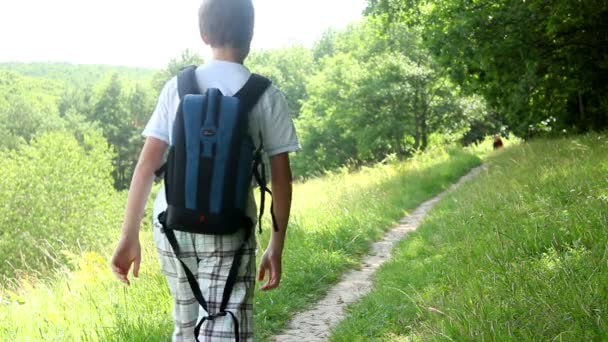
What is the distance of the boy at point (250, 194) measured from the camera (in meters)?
2.25

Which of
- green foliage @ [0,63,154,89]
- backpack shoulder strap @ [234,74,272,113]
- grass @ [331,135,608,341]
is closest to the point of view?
backpack shoulder strap @ [234,74,272,113]

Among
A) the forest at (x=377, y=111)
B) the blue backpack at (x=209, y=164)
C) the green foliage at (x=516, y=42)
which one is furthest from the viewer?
the forest at (x=377, y=111)

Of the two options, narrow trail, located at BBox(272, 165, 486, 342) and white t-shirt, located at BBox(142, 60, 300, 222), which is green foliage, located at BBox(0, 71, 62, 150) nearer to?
narrow trail, located at BBox(272, 165, 486, 342)

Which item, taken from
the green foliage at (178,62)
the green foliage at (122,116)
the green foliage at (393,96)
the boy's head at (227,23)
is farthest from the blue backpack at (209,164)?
the green foliage at (122,116)

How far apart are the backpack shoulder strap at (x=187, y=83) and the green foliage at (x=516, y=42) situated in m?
11.0

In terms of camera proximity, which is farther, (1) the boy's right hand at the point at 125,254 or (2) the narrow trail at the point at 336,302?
(2) the narrow trail at the point at 336,302

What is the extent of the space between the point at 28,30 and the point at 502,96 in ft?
592

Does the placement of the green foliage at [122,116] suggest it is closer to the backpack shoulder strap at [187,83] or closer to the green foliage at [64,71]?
the backpack shoulder strap at [187,83]

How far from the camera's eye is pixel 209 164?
2123 mm

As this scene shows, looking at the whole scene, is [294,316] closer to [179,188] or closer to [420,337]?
[420,337]

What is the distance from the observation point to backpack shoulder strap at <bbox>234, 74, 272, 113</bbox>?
7.29 feet

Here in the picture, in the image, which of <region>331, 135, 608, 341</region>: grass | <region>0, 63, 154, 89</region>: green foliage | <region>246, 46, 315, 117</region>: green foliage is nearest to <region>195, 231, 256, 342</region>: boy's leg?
<region>331, 135, 608, 341</region>: grass

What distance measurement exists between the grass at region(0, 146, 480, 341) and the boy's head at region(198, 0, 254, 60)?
2.64m

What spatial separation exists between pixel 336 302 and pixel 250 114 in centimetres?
366
